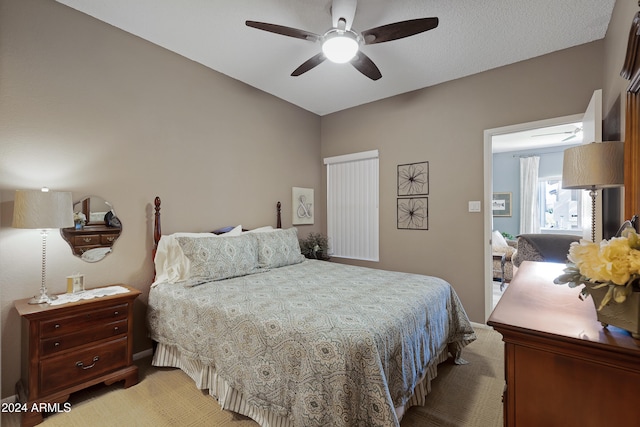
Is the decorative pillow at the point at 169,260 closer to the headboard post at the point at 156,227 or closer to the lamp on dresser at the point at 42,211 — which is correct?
the headboard post at the point at 156,227

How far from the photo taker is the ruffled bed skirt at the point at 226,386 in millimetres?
1646

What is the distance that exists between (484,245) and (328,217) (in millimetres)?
2251

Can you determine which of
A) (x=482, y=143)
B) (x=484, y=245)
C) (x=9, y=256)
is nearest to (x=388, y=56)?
(x=482, y=143)

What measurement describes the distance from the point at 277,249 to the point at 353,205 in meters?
1.67

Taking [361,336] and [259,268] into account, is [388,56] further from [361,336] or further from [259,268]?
[361,336]

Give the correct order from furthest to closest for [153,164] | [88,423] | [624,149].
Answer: [153,164] < [88,423] < [624,149]

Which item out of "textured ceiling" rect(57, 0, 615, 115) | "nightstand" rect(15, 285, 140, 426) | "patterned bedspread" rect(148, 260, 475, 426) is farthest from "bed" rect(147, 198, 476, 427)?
"textured ceiling" rect(57, 0, 615, 115)

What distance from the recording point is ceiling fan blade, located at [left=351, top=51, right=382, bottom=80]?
7.82 feet

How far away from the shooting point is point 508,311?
1.00 metres

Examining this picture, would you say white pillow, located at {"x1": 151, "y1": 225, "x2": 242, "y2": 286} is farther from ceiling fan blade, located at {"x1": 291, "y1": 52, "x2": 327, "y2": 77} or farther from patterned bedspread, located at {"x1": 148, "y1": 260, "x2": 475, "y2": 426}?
ceiling fan blade, located at {"x1": 291, "y1": 52, "x2": 327, "y2": 77}

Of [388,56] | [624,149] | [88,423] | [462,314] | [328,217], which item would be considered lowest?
[88,423]

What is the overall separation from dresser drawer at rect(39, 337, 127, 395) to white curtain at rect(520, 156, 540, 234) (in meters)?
7.66

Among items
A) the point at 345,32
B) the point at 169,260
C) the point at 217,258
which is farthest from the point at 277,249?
the point at 345,32

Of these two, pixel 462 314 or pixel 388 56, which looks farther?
pixel 388 56
